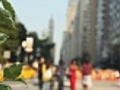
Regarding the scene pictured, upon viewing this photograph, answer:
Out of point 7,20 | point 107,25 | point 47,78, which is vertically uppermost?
point 107,25

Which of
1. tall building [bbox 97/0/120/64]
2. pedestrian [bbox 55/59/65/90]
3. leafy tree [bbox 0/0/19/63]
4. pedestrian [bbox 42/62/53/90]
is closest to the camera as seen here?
leafy tree [bbox 0/0/19/63]

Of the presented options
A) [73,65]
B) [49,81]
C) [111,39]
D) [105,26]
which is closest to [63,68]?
[73,65]

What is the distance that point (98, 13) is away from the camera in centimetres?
17362

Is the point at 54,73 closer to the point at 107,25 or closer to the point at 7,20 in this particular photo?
the point at 7,20

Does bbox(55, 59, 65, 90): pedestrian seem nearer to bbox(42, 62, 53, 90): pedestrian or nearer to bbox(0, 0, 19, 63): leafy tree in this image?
bbox(42, 62, 53, 90): pedestrian

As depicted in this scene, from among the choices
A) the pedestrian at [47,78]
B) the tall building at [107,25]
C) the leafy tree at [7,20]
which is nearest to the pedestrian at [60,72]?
the pedestrian at [47,78]

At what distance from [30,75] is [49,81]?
22469 mm

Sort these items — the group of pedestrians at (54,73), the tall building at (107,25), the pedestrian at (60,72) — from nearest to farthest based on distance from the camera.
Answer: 1. the group of pedestrians at (54,73)
2. the pedestrian at (60,72)
3. the tall building at (107,25)

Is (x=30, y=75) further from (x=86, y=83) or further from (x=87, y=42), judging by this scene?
(x=87, y=42)

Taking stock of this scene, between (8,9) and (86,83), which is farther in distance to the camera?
(86,83)

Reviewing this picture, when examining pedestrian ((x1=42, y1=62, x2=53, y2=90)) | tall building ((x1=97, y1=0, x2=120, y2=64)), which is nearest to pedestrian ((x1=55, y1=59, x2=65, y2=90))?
pedestrian ((x1=42, y1=62, x2=53, y2=90))

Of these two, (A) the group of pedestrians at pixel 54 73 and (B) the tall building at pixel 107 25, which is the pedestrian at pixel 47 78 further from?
(B) the tall building at pixel 107 25

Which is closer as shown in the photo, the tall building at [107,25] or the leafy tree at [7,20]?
the leafy tree at [7,20]

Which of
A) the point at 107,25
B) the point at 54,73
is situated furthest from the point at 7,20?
the point at 107,25
